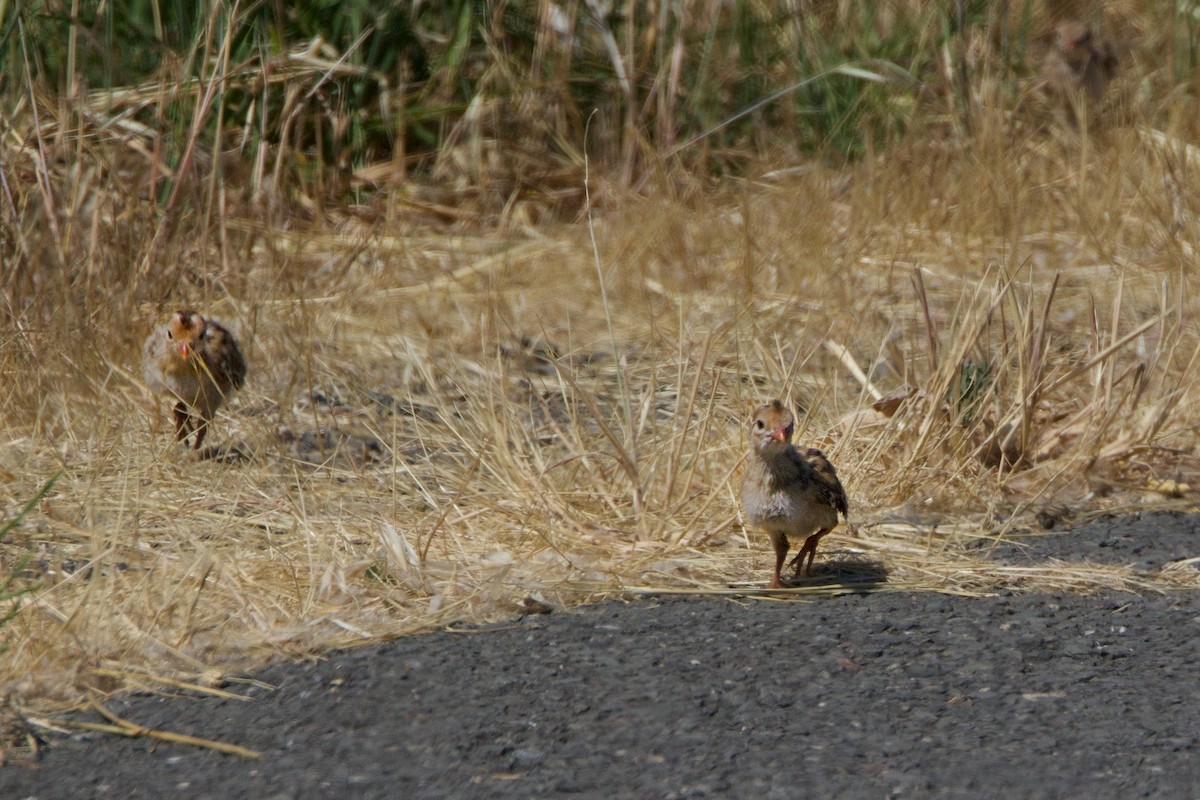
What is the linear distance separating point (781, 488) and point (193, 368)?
2451 millimetres

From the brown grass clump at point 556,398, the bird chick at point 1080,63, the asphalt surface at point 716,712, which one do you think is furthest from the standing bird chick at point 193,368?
the bird chick at point 1080,63

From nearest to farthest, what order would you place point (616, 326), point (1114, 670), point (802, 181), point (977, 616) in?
point (1114, 670)
point (977, 616)
point (616, 326)
point (802, 181)

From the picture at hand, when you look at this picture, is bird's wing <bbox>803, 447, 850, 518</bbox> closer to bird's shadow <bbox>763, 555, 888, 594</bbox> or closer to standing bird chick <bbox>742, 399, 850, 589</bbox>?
standing bird chick <bbox>742, 399, 850, 589</bbox>

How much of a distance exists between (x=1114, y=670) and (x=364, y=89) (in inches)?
257

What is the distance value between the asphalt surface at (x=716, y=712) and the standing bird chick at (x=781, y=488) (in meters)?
0.21

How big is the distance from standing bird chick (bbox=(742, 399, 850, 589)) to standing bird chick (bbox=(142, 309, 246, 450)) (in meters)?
2.23

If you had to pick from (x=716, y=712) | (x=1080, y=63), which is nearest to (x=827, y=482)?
(x=716, y=712)

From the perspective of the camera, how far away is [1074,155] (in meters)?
8.95

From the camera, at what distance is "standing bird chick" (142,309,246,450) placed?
5789 millimetres

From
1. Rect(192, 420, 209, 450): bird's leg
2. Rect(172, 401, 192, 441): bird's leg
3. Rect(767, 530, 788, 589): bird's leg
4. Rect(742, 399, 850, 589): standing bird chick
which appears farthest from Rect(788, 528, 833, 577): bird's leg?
Rect(172, 401, 192, 441): bird's leg

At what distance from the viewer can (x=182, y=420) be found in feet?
19.4

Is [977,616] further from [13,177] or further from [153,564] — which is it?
[13,177]

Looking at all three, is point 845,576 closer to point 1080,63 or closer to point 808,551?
point 808,551

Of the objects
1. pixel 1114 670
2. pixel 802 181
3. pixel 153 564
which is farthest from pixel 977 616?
pixel 802 181
